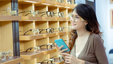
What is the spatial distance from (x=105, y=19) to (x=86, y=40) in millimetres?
3514

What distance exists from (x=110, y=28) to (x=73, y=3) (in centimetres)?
176

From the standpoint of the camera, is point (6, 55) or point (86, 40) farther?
point (6, 55)

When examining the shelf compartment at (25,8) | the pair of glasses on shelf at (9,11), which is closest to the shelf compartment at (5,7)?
the pair of glasses on shelf at (9,11)

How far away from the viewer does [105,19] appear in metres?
4.84

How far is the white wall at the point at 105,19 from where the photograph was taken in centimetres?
465

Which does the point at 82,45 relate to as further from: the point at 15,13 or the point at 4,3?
the point at 4,3

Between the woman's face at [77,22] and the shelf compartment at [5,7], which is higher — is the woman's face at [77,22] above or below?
below

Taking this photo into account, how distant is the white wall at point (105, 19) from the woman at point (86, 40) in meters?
3.10

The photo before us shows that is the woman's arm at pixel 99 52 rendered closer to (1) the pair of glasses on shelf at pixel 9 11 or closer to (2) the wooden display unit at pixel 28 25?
(2) the wooden display unit at pixel 28 25

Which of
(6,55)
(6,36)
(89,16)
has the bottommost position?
(6,55)

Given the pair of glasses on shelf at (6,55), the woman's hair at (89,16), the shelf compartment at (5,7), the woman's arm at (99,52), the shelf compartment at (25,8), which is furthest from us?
the shelf compartment at (25,8)

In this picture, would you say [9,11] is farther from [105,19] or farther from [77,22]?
[105,19]

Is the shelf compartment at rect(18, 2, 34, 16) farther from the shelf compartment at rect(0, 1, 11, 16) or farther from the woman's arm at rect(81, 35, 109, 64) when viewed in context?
the woman's arm at rect(81, 35, 109, 64)

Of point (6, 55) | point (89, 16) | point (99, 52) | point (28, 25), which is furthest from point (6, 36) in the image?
point (99, 52)
